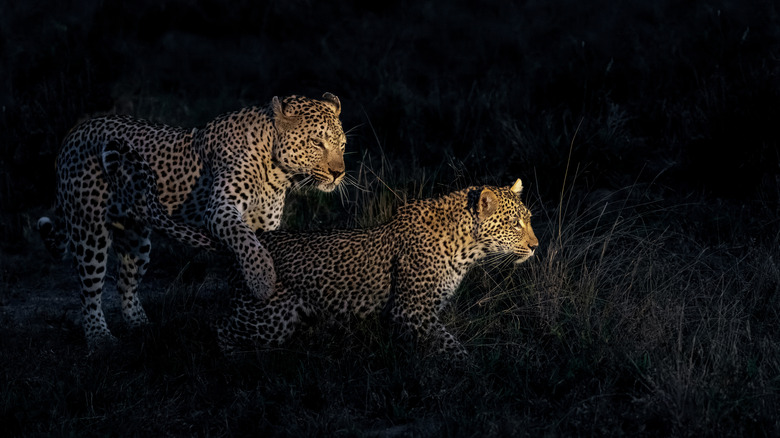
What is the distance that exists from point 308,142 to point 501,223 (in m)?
1.44

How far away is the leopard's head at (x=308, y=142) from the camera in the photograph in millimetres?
6926

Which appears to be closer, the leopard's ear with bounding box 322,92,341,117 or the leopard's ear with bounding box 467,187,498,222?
the leopard's ear with bounding box 467,187,498,222

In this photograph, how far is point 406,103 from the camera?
11.4 meters

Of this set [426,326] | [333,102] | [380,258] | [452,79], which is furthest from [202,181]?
[452,79]

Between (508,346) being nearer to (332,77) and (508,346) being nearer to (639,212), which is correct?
(639,212)

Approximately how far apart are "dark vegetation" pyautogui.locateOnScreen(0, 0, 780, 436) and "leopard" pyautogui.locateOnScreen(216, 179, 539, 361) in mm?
175

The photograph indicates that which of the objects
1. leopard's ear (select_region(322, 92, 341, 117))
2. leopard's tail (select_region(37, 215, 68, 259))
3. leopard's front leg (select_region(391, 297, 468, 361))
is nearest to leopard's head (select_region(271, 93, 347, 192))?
leopard's ear (select_region(322, 92, 341, 117))

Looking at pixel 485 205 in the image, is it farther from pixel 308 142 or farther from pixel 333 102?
pixel 333 102

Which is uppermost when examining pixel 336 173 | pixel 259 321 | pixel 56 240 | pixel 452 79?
pixel 336 173

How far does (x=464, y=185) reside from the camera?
9.37 metres

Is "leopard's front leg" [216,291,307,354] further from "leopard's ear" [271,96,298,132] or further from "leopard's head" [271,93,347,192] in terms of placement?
"leopard's ear" [271,96,298,132]

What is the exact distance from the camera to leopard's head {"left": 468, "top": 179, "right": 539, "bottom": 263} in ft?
22.2

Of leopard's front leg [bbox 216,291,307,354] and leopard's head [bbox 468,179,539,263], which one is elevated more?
leopard's head [bbox 468,179,539,263]

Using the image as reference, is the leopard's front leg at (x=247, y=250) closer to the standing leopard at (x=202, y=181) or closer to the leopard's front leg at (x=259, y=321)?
the standing leopard at (x=202, y=181)
